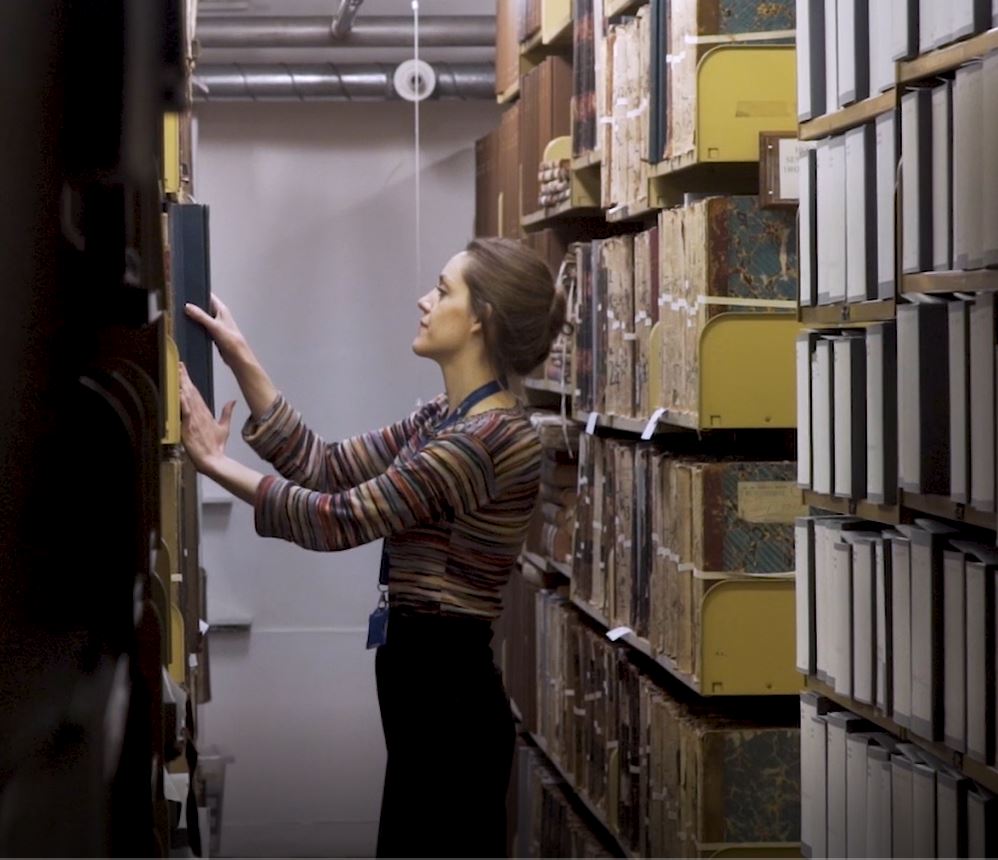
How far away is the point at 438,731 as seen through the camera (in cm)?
242

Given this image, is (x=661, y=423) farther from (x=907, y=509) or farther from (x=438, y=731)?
(x=907, y=509)

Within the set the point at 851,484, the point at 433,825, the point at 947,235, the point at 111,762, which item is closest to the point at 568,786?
the point at 433,825

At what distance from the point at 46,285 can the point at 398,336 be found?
6312mm

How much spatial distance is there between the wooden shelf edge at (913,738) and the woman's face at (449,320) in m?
0.84

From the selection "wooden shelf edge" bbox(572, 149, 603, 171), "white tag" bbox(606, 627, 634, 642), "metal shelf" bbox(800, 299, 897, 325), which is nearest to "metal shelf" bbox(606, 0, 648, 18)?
"wooden shelf edge" bbox(572, 149, 603, 171)

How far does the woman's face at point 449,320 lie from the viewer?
101 inches

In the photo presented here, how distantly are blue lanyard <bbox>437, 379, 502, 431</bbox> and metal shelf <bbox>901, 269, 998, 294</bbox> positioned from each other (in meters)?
0.89

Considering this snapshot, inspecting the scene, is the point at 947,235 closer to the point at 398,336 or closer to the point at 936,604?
the point at 936,604

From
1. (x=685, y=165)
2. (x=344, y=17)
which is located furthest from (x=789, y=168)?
(x=344, y=17)

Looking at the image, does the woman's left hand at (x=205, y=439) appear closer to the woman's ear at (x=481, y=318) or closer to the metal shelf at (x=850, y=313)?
the woman's ear at (x=481, y=318)

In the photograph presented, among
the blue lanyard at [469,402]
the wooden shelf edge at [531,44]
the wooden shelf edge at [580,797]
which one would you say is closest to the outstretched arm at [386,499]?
the blue lanyard at [469,402]

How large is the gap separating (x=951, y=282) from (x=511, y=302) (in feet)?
3.42

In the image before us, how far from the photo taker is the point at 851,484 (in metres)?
1.99

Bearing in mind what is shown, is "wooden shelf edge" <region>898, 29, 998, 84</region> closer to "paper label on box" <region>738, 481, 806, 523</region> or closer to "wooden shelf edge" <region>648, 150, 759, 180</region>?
"wooden shelf edge" <region>648, 150, 759, 180</region>
